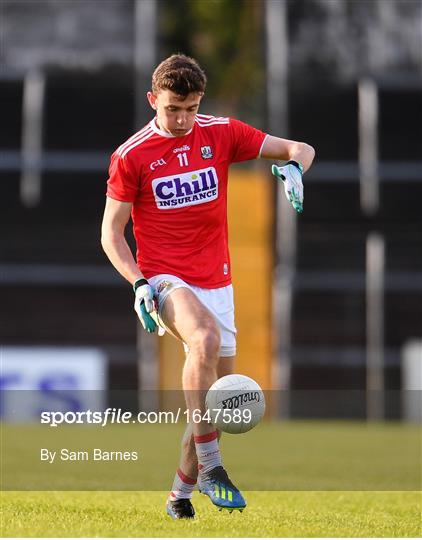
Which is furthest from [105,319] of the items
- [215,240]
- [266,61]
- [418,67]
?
[215,240]

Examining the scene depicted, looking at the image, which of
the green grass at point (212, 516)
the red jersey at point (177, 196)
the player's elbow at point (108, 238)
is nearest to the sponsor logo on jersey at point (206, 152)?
the red jersey at point (177, 196)

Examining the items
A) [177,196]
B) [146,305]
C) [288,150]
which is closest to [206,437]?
[146,305]

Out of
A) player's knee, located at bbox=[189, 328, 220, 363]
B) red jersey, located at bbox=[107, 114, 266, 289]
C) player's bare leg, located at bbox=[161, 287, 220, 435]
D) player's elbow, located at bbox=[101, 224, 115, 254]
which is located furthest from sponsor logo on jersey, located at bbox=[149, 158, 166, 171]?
player's knee, located at bbox=[189, 328, 220, 363]

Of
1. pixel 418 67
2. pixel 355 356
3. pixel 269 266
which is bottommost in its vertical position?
pixel 355 356

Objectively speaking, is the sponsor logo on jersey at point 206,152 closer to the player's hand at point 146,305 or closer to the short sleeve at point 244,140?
the short sleeve at point 244,140

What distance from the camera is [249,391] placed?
244 inches

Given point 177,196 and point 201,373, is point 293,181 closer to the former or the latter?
point 177,196

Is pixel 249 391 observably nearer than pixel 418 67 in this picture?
Yes

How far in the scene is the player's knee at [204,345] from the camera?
6133 mm

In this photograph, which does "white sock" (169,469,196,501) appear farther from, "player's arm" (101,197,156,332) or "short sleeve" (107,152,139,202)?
"short sleeve" (107,152,139,202)

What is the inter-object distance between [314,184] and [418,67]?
2.36 meters

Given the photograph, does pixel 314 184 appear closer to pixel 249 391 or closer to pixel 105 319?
pixel 105 319

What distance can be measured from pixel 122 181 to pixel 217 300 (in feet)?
2.38

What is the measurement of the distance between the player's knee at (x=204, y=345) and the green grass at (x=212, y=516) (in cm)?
75
